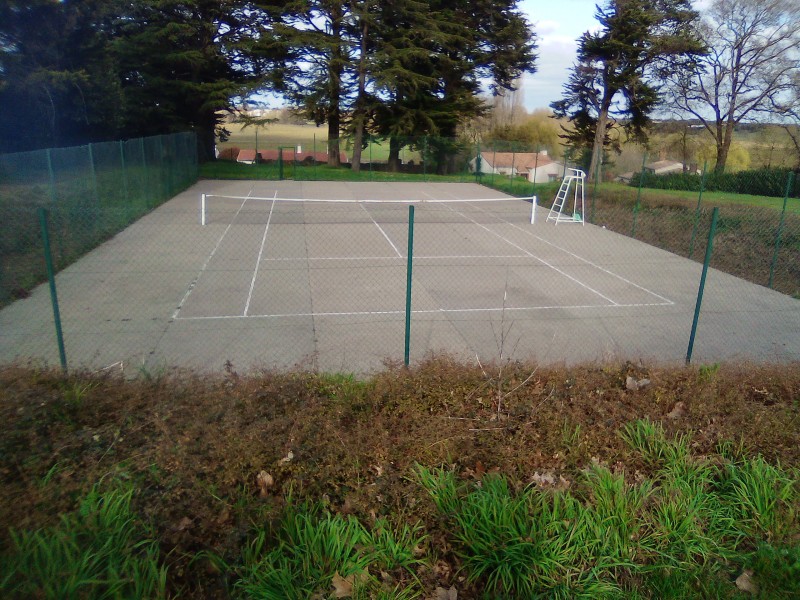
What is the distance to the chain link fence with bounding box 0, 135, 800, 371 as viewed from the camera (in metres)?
8.65

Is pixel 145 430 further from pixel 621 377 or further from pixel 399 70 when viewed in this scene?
pixel 399 70

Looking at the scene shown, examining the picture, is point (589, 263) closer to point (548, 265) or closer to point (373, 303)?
point (548, 265)

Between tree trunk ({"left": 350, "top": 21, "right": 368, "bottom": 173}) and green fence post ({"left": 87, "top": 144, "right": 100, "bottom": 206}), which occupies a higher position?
tree trunk ({"left": 350, "top": 21, "right": 368, "bottom": 173})

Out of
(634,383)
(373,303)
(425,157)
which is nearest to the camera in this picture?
(634,383)

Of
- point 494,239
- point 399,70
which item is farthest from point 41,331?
point 399,70

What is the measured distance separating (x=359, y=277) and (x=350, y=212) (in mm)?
10426

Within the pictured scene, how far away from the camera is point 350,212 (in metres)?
22.5

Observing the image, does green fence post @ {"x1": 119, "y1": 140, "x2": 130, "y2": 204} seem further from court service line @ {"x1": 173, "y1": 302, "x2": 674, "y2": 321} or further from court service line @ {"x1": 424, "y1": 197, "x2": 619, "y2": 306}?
court service line @ {"x1": 173, "y1": 302, "x2": 674, "y2": 321}

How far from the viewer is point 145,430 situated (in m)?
4.48

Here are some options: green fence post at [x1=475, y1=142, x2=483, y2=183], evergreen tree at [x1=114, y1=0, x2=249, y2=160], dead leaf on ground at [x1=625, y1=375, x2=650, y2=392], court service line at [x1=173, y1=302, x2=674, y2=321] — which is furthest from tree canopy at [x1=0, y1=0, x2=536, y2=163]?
dead leaf on ground at [x1=625, y1=375, x2=650, y2=392]

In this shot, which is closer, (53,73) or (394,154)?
(53,73)

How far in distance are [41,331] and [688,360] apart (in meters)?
8.57

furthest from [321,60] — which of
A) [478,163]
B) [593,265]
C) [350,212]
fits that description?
A: [593,265]

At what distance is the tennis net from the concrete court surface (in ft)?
5.09
